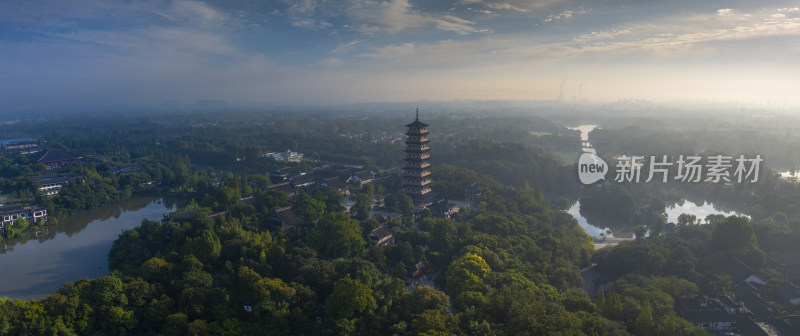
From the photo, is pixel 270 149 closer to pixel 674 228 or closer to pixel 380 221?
pixel 380 221

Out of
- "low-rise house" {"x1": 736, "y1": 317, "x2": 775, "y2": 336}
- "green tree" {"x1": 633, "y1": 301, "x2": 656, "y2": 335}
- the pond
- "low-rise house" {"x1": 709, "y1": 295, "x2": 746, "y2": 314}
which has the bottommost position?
the pond

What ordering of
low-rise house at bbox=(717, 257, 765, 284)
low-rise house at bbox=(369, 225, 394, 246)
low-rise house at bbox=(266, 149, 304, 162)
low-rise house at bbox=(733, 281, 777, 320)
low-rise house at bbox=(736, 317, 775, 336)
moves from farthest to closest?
low-rise house at bbox=(266, 149, 304, 162) → low-rise house at bbox=(369, 225, 394, 246) → low-rise house at bbox=(717, 257, 765, 284) → low-rise house at bbox=(733, 281, 777, 320) → low-rise house at bbox=(736, 317, 775, 336)

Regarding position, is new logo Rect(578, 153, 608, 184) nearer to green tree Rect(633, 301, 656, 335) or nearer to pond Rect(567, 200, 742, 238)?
pond Rect(567, 200, 742, 238)

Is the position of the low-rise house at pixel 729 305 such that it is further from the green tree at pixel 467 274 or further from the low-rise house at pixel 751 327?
the green tree at pixel 467 274

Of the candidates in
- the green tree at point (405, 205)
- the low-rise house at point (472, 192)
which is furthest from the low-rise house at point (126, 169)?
the low-rise house at point (472, 192)

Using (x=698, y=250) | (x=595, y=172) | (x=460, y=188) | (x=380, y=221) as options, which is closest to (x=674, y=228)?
(x=698, y=250)

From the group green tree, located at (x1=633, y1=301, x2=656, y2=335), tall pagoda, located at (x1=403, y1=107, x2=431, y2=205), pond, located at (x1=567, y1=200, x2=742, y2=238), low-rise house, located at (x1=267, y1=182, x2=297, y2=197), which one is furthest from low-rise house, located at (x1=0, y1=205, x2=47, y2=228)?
pond, located at (x1=567, y1=200, x2=742, y2=238)
